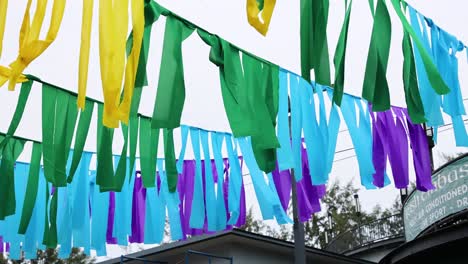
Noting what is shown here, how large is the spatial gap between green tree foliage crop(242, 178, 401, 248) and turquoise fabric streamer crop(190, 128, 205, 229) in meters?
29.7

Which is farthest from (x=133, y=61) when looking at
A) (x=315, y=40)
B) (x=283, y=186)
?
(x=283, y=186)

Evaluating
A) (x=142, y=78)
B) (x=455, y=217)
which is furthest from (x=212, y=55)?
(x=455, y=217)

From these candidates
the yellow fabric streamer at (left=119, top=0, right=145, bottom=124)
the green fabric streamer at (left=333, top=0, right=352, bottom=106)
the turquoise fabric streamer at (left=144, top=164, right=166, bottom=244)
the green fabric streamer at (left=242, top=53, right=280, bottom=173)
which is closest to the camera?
the yellow fabric streamer at (left=119, top=0, right=145, bottom=124)

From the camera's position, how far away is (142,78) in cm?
593

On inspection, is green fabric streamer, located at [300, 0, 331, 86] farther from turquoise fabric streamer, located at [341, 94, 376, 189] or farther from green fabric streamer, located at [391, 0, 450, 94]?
turquoise fabric streamer, located at [341, 94, 376, 189]

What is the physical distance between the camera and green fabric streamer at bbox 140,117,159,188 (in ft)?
24.0

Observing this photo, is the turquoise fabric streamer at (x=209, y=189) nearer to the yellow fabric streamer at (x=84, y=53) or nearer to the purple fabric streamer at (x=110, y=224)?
the purple fabric streamer at (x=110, y=224)

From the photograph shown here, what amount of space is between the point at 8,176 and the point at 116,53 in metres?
3.17

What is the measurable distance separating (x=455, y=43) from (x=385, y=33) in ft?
7.73

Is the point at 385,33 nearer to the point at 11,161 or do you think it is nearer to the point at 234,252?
the point at 11,161

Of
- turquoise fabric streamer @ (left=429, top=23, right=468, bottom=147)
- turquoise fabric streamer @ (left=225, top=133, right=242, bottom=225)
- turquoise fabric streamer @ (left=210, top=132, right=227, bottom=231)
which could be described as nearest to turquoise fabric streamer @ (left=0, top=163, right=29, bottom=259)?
turquoise fabric streamer @ (left=210, top=132, right=227, bottom=231)

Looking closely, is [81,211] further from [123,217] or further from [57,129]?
[57,129]

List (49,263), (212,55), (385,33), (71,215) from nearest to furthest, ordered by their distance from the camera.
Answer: (385,33) < (212,55) < (71,215) < (49,263)

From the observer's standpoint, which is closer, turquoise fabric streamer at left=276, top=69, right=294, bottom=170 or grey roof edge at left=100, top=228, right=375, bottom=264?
turquoise fabric streamer at left=276, top=69, right=294, bottom=170
